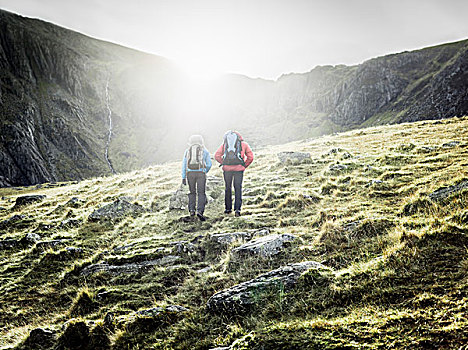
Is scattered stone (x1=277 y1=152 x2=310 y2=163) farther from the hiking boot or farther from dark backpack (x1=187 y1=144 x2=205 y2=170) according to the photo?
the hiking boot

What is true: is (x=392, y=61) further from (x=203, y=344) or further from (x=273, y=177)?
(x=203, y=344)

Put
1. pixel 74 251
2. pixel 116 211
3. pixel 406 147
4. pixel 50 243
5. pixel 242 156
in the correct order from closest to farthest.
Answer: pixel 74 251, pixel 50 243, pixel 242 156, pixel 116 211, pixel 406 147

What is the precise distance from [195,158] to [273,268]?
6.55 meters

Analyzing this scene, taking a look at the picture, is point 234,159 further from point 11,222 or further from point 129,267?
point 11,222

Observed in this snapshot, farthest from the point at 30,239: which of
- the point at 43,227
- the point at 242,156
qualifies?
the point at 242,156

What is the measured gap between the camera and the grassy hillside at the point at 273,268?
10.5 ft

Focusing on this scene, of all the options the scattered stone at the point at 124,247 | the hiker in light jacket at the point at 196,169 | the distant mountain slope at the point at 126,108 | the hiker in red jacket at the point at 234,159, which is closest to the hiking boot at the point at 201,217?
the hiker in light jacket at the point at 196,169

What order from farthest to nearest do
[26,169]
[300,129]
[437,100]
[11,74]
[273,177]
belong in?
[300,129]
[437,100]
[11,74]
[26,169]
[273,177]

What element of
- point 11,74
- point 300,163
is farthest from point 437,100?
point 11,74

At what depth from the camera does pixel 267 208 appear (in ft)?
35.1

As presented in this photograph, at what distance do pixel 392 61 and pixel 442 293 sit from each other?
8361 inches

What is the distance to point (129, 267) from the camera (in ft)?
24.3

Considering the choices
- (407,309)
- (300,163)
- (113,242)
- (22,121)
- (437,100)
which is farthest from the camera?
(437,100)

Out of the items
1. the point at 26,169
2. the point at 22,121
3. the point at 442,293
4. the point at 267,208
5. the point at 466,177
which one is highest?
the point at 22,121
